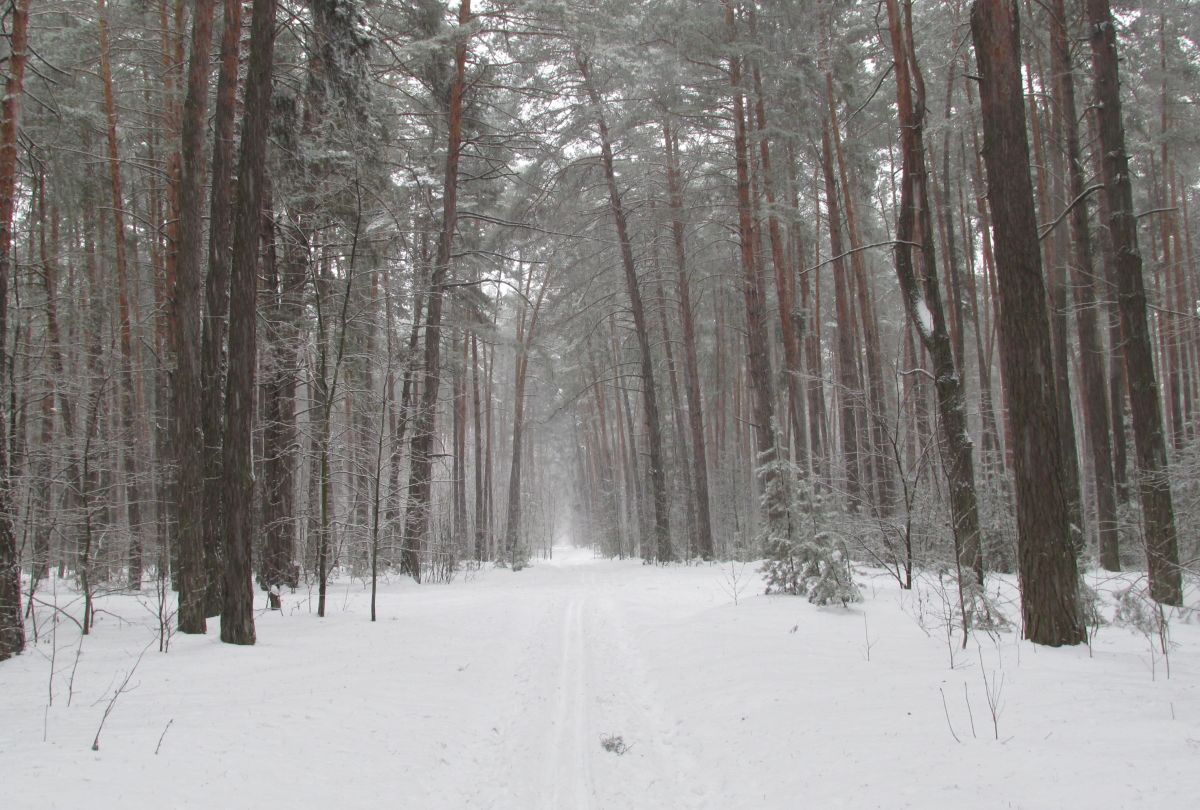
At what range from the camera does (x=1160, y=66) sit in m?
13.2

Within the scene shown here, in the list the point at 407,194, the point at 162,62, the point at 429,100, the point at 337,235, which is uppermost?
the point at 429,100

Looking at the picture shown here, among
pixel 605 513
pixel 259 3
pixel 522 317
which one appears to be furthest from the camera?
pixel 605 513

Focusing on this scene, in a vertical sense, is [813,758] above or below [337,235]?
below

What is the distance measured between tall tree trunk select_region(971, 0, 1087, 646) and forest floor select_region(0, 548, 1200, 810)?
0.43 m

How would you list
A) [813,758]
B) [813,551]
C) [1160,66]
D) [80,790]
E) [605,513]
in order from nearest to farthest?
[80,790] < [813,758] < [813,551] < [1160,66] < [605,513]

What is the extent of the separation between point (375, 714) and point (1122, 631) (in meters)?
6.13

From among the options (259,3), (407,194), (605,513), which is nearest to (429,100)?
(407,194)

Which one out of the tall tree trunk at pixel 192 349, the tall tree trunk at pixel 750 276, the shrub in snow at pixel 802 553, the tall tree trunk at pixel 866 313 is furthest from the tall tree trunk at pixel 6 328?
the tall tree trunk at pixel 750 276

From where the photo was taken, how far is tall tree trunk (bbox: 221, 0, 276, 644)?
18.4ft

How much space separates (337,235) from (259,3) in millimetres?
4217

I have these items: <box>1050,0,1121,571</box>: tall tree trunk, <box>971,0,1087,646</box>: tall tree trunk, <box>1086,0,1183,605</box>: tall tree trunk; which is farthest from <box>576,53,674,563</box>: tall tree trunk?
<box>971,0,1087,646</box>: tall tree trunk

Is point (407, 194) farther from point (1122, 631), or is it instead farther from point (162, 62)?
point (1122, 631)

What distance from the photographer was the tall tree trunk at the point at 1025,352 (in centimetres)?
450

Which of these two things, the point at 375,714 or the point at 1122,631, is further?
the point at 1122,631
